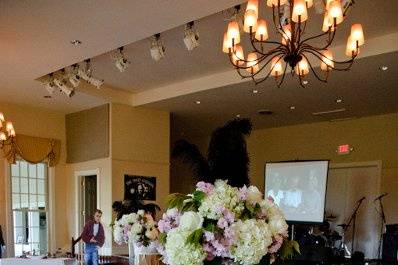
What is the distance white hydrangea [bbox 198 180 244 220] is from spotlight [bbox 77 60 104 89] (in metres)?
5.59

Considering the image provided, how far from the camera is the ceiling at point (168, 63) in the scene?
4.86 metres

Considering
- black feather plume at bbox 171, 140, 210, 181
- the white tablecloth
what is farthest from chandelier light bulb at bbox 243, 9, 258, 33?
black feather plume at bbox 171, 140, 210, 181

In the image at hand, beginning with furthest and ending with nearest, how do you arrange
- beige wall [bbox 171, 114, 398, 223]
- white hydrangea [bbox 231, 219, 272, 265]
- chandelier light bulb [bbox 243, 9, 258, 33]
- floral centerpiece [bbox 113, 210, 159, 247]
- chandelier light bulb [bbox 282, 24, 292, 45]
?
1. beige wall [bbox 171, 114, 398, 223]
2. chandelier light bulb [bbox 282, 24, 292, 45]
3. chandelier light bulb [bbox 243, 9, 258, 33]
4. floral centerpiece [bbox 113, 210, 159, 247]
5. white hydrangea [bbox 231, 219, 272, 265]

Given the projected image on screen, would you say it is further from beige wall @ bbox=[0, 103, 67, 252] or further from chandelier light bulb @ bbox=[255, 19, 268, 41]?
chandelier light bulb @ bbox=[255, 19, 268, 41]

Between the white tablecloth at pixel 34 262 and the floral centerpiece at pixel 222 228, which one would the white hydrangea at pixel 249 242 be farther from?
the white tablecloth at pixel 34 262

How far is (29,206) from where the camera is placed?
9984 mm

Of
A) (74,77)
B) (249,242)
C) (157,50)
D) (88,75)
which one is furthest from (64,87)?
(249,242)

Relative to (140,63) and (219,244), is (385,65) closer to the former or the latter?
(140,63)

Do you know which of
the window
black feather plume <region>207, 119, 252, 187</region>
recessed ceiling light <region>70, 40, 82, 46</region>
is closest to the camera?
recessed ceiling light <region>70, 40, 82, 46</region>

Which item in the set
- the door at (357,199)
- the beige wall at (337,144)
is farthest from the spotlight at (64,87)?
the door at (357,199)

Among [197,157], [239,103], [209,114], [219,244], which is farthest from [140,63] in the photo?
[219,244]

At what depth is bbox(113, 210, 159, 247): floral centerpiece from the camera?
2861 mm

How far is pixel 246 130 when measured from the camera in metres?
8.33

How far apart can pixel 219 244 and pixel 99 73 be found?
685 centimetres
